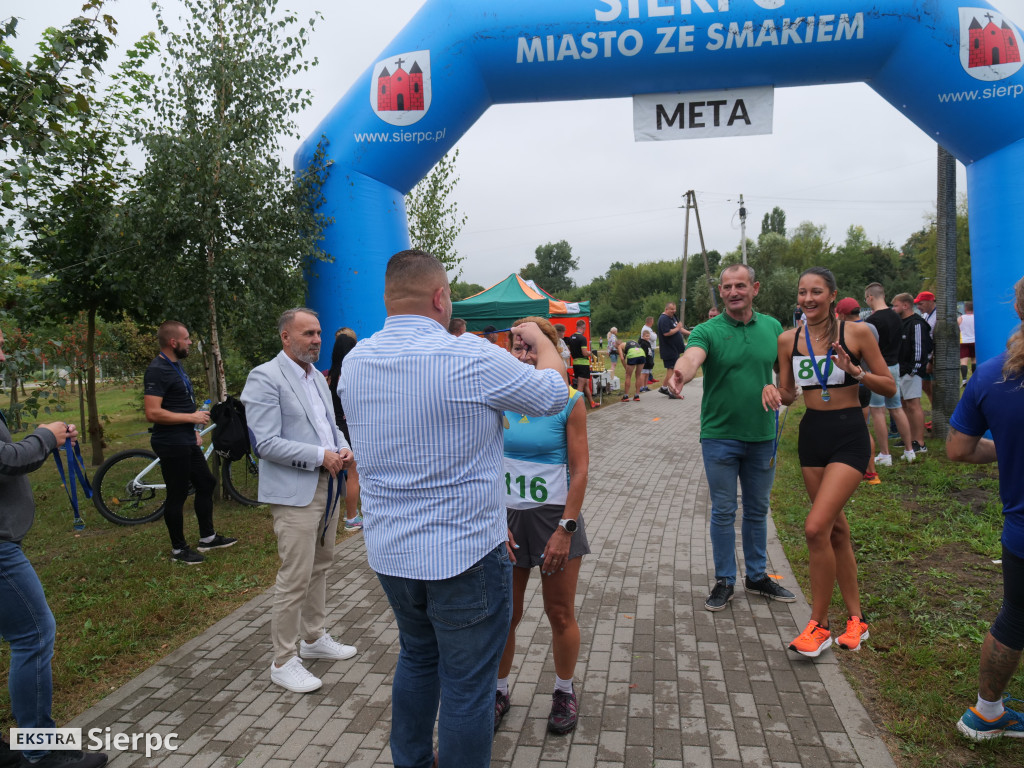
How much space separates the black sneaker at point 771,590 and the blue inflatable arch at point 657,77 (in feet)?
→ 13.8

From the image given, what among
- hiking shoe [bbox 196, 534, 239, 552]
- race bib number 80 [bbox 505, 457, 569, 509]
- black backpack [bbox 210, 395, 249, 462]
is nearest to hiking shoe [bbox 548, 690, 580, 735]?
race bib number 80 [bbox 505, 457, 569, 509]

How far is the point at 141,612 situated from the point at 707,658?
3.74 metres

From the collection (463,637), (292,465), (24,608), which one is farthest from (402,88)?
(463,637)

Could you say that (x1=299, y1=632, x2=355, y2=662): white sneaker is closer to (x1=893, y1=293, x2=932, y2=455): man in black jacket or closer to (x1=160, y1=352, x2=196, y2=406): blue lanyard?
(x1=160, y1=352, x2=196, y2=406): blue lanyard

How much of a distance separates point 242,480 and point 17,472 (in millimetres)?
5584

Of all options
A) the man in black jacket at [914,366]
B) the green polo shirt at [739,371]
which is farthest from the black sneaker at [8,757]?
the man in black jacket at [914,366]

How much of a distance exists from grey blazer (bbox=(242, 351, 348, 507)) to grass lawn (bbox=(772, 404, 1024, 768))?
9.84 ft

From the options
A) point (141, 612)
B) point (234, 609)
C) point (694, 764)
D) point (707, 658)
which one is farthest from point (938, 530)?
point (141, 612)

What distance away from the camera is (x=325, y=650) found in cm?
384

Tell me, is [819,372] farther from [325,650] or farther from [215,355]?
[215,355]

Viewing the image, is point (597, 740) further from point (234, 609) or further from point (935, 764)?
point (234, 609)

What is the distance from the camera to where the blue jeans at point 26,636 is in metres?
2.70

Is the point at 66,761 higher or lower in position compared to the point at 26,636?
lower

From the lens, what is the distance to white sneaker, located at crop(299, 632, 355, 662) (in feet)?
Result: 12.6
